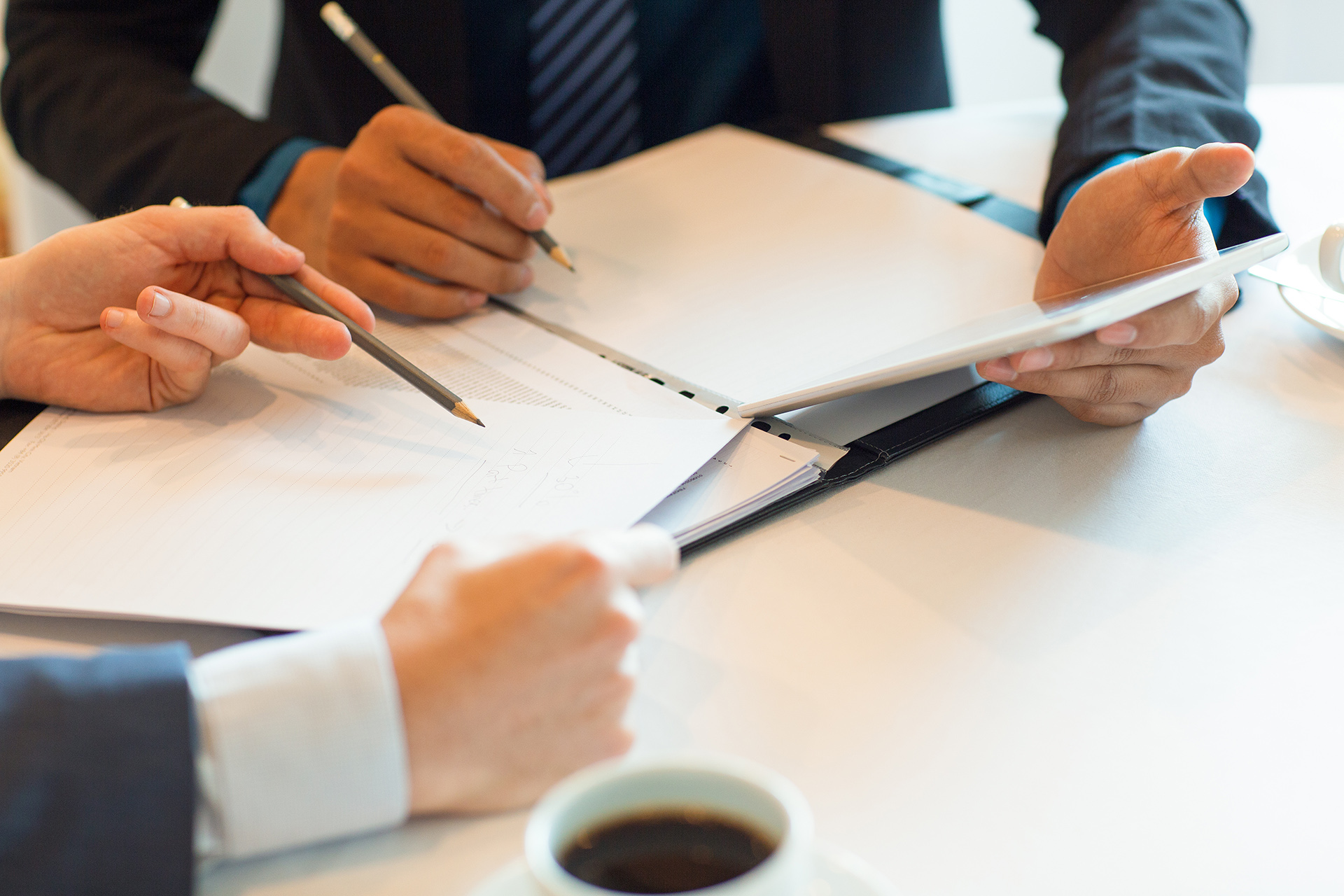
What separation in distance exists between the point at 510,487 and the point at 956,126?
2.69 ft

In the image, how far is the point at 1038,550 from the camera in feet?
1.73

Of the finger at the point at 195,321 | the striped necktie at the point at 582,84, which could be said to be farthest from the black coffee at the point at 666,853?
the striped necktie at the point at 582,84

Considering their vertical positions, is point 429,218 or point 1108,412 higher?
point 429,218

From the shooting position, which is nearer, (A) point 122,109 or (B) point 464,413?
(B) point 464,413

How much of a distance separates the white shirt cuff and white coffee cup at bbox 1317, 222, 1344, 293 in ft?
2.32

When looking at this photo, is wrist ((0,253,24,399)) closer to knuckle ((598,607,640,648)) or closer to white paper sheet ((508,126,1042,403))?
white paper sheet ((508,126,1042,403))

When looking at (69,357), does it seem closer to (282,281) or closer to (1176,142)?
(282,281)

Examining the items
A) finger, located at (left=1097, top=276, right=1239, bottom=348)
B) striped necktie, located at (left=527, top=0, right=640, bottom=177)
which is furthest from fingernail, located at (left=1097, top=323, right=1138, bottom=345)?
striped necktie, located at (left=527, top=0, right=640, bottom=177)

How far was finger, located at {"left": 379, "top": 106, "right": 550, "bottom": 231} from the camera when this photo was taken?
2.53 ft

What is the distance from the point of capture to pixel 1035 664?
0.46 metres

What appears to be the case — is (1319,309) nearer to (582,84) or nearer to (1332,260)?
(1332,260)

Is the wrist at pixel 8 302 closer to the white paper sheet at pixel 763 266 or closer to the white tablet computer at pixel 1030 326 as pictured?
the white paper sheet at pixel 763 266

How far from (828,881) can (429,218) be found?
24.4 inches

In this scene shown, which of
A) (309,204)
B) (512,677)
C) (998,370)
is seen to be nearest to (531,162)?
(309,204)
